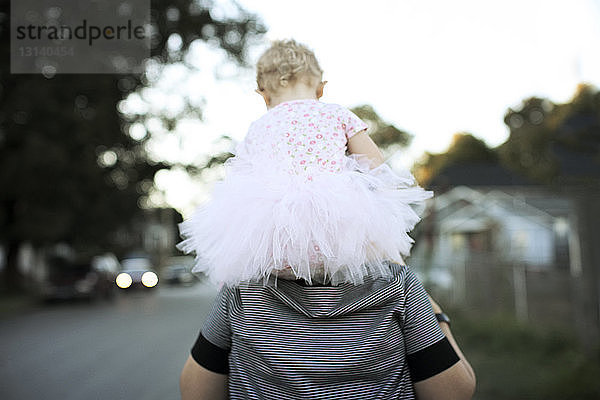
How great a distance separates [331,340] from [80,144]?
51.6ft

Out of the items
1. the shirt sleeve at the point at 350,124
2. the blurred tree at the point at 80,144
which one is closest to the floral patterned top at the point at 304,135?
the shirt sleeve at the point at 350,124

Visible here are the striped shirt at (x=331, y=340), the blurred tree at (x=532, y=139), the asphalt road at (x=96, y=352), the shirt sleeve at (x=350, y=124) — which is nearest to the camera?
the striped shirt at (x=331, y=340)

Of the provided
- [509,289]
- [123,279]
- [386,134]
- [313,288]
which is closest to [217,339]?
[313,288]

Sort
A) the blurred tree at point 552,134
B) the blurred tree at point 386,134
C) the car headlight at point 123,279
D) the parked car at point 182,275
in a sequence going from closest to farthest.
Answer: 1. the parked car at point 182,275
2. the blurred tree at point 552,134
3. the blurred tree at point 386,134
4. the car headlight at point 123,279

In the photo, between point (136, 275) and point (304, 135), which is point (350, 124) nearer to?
point (304, 135)

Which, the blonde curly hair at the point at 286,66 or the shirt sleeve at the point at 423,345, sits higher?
the blonde curly hair at the point at 286,66

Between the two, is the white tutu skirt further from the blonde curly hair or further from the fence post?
the fence post

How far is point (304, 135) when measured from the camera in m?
1.87

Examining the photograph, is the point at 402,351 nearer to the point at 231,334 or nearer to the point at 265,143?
the point at 231,334

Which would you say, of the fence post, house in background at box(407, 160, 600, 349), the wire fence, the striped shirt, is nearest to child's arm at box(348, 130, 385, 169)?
the striped shirt

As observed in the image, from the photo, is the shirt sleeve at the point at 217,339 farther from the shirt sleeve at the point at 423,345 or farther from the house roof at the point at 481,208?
the house roof at the point at 481,208

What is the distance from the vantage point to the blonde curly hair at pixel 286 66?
2.08m

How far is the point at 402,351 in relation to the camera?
5.56ft

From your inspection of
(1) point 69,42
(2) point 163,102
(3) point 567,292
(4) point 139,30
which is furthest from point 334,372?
(2) point 163,102
